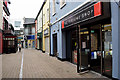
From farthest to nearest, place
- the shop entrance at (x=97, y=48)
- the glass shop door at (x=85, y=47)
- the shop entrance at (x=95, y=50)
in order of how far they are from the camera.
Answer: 1. the glass shop door at (x=85, y=47)
2. the shop entrance at (x=95, y=50)
3. the shop entrance at (x=97, y=48)

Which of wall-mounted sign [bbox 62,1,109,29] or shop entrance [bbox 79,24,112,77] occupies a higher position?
wall-mounted sign [bbox 62,1,109,29]

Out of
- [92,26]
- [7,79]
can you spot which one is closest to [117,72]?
[92,26]

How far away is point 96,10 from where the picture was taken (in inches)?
211

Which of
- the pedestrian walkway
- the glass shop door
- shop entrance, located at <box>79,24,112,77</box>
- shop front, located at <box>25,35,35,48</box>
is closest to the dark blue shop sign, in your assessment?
shop entrance, located at <box>79,24,112,77</box>

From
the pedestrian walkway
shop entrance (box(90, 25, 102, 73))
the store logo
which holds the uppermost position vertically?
the store logo

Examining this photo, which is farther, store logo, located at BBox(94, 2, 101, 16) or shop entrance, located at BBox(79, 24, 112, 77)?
shop entrance, located at BBox(79, 24, 112, 77)

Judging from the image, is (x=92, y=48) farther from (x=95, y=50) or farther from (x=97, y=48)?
(x=97, y=48)

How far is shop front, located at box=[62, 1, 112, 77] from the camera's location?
523 centimetres

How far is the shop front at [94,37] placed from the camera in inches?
206

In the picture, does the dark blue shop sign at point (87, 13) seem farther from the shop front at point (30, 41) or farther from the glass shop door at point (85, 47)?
the shop front at point (30, 41)

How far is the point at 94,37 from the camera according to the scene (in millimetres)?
6660

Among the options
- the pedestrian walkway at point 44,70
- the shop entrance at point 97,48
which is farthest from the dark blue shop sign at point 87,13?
the pedestrian walkway at point 44,70

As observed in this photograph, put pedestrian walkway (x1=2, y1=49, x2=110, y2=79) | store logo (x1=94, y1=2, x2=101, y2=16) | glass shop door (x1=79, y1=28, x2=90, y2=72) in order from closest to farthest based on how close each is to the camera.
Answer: store logo (x1=94, y1=2, x2=101, y2=16) < pedestrian walkway (x1=2, y1=49, x2=110, y2=79) < glass shop door (x1=79, y1=28, x2=90, y2=72)

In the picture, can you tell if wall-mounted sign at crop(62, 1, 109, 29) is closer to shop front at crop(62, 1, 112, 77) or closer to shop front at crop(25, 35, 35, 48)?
shop front at crop(62, 1, 112, 77)
